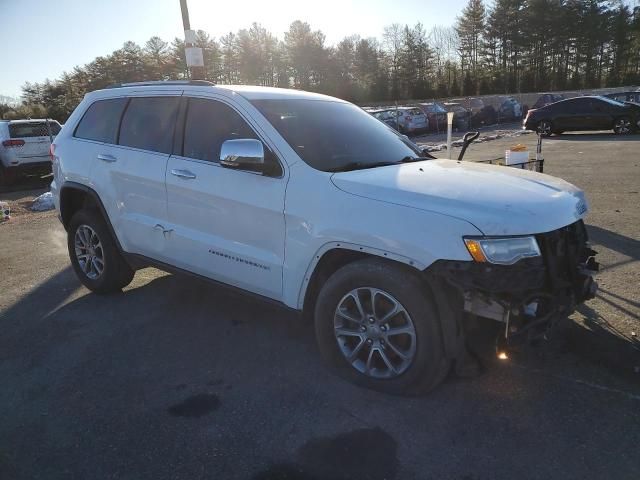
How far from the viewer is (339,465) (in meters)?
2.57

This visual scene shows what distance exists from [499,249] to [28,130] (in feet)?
48.7

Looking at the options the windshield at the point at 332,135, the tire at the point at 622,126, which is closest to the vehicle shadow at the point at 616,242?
the windshield at the point at 332,135

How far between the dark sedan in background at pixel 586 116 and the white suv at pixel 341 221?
58.5ft

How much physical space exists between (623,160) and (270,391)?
11996mm

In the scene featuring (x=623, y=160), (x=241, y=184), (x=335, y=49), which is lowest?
(x=623, y=160)

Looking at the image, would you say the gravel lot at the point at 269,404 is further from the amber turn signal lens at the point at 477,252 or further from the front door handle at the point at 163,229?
→ the front door handle at the point at 163,229

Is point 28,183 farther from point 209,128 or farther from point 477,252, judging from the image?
point 477,252

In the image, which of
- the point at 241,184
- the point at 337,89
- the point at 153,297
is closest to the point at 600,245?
the point at 241,184

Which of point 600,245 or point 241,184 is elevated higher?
point 241,184

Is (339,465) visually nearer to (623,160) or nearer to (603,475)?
(603,475)

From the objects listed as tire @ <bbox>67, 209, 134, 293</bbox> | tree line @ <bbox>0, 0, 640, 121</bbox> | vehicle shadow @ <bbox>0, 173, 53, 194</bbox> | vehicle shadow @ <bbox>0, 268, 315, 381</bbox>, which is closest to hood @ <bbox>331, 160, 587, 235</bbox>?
vehicle shadow @ <bbox>0, 268, 315, 381</bbox>

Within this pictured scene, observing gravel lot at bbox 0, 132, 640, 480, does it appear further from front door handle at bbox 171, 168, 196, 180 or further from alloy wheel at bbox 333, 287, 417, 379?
front door handle at bbox 171, 168, 196, 180

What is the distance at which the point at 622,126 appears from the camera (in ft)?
63.3

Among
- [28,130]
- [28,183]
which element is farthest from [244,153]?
[28,183]
